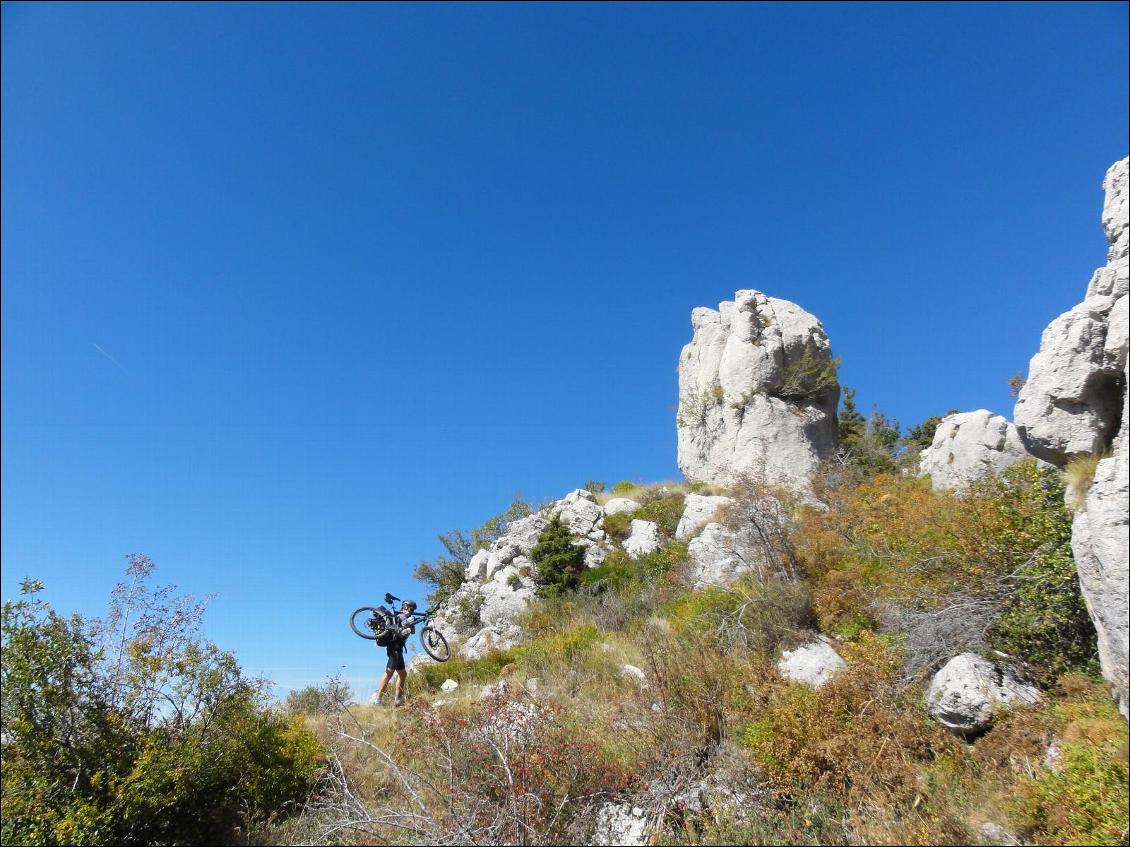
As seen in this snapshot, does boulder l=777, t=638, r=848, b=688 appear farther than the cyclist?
No

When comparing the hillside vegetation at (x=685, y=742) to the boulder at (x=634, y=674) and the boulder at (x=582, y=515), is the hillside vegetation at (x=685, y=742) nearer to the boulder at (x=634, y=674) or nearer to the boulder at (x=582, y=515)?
the boulder at (x=634, y=674)

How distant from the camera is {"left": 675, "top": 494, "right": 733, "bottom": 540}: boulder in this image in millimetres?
16719

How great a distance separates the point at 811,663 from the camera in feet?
23.5

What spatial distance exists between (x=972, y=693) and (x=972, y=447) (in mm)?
9991

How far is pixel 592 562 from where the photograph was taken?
695 inches

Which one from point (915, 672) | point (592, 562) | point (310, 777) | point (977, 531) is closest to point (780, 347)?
point (592, 562)

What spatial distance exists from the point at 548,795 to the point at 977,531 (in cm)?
612

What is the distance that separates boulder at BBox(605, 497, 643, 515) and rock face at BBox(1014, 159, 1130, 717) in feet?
46.8

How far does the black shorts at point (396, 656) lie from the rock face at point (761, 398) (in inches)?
510

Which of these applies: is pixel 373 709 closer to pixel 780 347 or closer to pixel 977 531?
pixel 977 531

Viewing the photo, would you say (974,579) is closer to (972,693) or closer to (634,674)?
(972,693)

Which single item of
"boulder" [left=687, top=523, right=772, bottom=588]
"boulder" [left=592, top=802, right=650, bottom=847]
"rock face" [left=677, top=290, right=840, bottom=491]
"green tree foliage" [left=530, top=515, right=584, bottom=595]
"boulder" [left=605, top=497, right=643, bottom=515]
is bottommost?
"boulder" [left=592, top=802, right=650, bottom=847]

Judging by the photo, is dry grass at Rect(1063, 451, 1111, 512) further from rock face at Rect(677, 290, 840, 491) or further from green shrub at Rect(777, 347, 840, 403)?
green shrub at Rect(777, 347, 840, 403)

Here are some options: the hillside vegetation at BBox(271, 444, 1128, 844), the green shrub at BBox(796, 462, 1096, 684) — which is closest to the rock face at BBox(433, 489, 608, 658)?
the hillside vegetation at BBox(271, 444, 1128, 844)
